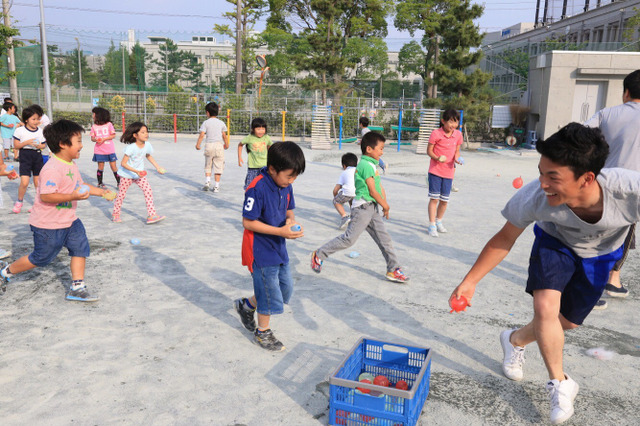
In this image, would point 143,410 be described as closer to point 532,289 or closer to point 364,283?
point 532,289

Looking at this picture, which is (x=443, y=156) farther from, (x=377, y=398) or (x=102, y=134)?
(x=102, y=134)

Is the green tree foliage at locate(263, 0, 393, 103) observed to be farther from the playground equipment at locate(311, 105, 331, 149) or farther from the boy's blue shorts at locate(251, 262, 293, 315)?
the boy's blue shorts at locate(251, 262, 293, 315)

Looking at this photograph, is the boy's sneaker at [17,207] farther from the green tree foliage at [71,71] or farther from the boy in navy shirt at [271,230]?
the green tree foliage at [71,71]

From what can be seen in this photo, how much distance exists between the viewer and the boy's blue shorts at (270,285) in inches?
156

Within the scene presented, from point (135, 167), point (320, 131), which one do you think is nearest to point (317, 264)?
point (135, 167)

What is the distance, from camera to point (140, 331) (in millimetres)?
4359

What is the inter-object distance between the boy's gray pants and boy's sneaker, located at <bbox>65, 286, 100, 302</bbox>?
2341 millimetres

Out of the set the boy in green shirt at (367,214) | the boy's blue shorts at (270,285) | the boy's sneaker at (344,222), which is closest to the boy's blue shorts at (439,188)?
the boy's sneaker at (344,222)

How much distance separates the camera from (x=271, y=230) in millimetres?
3822

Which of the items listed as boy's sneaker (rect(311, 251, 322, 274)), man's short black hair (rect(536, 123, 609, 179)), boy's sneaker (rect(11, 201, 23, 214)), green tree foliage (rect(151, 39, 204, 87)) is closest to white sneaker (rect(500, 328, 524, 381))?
man's short black hair (rect(536, 123, 609, 179))

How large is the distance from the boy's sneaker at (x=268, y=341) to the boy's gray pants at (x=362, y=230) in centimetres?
181

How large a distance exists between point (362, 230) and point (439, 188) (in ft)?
7.80

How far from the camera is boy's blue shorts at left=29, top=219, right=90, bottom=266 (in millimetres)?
4746

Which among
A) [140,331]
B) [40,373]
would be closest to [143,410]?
[40,373]
